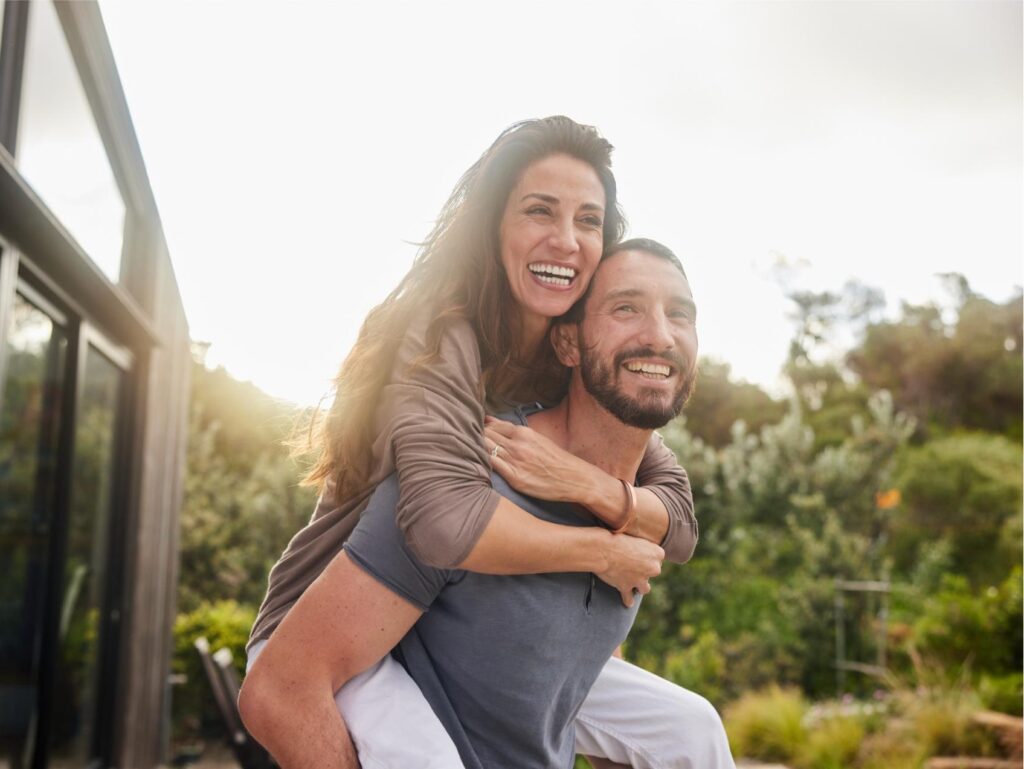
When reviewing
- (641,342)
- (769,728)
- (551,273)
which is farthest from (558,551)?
(769,728)

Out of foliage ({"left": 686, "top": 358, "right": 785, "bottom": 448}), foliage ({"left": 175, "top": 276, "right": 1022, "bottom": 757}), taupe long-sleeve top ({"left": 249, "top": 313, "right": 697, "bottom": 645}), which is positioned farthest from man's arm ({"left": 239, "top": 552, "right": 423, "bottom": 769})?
foliage ({"left": 686, "top": 358, "right": 785, "bottom": 448})

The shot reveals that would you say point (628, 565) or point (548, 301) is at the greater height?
point (548, 301)

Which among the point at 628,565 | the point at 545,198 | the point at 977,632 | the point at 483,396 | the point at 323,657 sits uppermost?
the point at 545,198

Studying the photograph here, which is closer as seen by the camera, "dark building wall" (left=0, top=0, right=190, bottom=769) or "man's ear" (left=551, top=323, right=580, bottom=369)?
"man's ear" (left=551, top=323, right=580, bottom=369)

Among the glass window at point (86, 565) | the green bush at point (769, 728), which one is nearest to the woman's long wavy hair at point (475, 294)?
the glass window at point (86, 565)

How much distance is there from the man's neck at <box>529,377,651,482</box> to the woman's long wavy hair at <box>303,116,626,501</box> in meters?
0.10

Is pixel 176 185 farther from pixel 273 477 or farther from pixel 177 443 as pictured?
pixel 273 477

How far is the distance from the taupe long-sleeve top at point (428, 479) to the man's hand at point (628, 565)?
0.13 metres

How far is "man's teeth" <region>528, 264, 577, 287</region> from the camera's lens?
1.65m

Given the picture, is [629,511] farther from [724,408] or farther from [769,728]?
[724,408]

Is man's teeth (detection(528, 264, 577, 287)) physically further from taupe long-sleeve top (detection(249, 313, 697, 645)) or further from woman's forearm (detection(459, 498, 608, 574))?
woman's forearm (detection(459, 498, 608, 574))

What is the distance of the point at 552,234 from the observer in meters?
1.65

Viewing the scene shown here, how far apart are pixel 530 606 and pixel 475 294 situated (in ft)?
1.83

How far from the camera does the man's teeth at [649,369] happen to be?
1579mm
